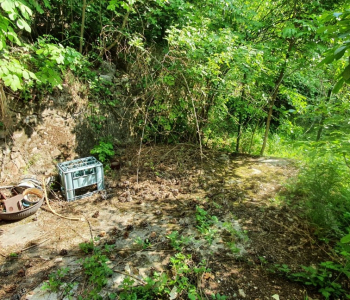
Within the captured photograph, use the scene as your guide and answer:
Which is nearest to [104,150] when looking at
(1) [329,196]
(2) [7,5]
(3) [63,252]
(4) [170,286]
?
(3) [63,252]

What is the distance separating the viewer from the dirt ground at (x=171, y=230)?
196cm

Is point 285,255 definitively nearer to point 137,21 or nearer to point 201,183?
point 201,183

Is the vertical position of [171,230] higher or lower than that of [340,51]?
lower

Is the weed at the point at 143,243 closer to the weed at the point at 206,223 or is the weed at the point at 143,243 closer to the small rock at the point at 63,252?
the weed at the point at 206,223

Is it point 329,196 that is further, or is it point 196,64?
point 196,64

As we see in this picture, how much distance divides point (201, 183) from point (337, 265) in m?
2.00

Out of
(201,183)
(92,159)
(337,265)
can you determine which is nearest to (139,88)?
(92,159)

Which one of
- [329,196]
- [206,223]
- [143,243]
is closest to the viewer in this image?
[143,243]

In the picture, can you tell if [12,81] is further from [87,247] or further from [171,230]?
[171,230]

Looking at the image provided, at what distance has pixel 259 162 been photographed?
14.5 ft

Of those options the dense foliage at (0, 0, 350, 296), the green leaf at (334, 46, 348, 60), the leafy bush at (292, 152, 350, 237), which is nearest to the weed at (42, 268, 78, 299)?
the dense foliage at (0, 0, 350, 296)

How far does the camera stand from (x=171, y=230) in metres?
2.57

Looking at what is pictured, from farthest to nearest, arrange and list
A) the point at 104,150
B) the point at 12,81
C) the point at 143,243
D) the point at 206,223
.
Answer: the point at 104,150, the point at 206,223, the point at 143,243, the point at 12,81

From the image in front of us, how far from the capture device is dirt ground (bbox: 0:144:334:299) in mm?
1965
